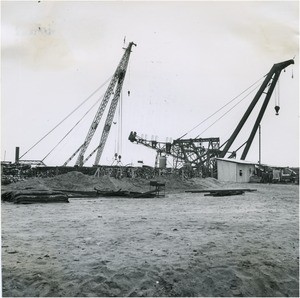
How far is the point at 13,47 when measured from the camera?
532cm

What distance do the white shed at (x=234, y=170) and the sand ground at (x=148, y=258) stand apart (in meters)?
26.3

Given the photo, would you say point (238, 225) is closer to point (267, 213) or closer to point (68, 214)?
point (267, 213)

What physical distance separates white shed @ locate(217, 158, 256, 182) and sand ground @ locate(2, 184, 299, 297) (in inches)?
1034

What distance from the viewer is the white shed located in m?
34.8

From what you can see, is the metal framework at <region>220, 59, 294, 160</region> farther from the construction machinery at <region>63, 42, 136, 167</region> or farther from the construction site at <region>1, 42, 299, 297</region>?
the construction site at <region>1, 42, 299, 297</region>

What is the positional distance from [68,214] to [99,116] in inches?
1311

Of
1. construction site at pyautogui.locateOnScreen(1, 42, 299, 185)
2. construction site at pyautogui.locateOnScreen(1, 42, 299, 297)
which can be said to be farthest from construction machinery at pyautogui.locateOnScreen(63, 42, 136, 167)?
construction site at pyautogui.locateOnScreen(1, 42, 299, 297)

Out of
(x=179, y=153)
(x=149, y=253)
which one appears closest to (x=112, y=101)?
(x=179, y=153)

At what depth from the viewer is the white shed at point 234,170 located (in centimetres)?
3484

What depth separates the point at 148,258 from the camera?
18.3 feet

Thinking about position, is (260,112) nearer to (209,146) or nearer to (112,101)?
(209,146)

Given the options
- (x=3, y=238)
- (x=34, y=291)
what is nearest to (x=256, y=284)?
(x=34, y=291)

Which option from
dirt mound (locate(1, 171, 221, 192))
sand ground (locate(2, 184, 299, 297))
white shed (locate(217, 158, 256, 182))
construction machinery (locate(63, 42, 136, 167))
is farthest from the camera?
construction machinery (locate(63, 42, 136, 167))

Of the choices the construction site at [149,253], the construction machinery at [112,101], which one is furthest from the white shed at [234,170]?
the construction site at [149,253]
